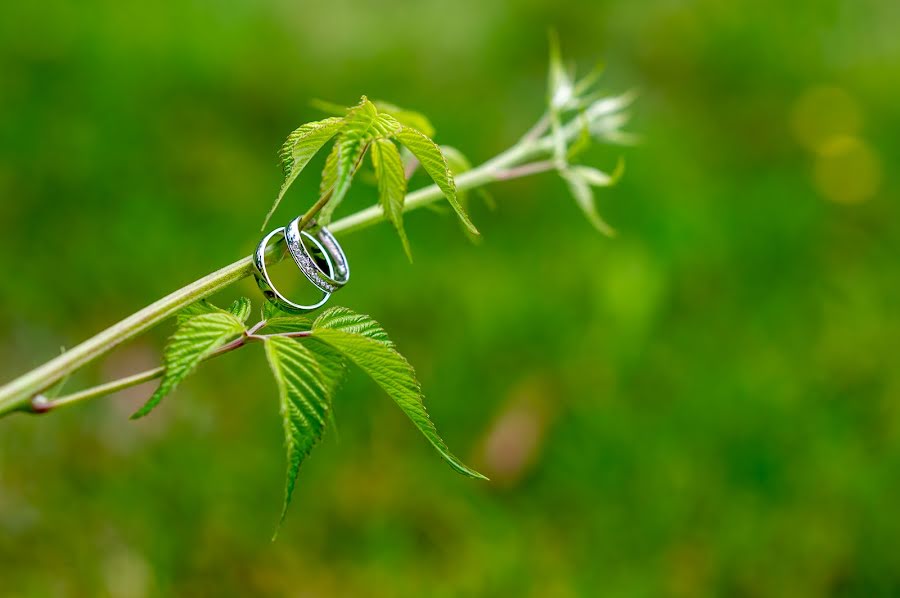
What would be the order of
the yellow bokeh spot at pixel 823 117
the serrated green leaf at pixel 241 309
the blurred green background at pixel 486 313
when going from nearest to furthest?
1. the serrated green leaf at pixel 241 309
2. the blurred green background at pixel 486 313
3. the yellow bokeh spot at pixel 823 117

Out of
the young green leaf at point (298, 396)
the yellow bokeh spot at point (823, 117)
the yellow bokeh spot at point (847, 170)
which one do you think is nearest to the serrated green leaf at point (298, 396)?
the young green leaf at point (298, 396)

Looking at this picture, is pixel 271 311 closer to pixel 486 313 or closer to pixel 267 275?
pixel 267 275

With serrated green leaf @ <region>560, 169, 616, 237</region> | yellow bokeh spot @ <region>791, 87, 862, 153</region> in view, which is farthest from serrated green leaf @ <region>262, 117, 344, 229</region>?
yellow bokeh spot @ <region>791, 87, 862, 153</region>

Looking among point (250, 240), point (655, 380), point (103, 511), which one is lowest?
point (103, 511)

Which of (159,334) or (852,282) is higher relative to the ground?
(852,282)

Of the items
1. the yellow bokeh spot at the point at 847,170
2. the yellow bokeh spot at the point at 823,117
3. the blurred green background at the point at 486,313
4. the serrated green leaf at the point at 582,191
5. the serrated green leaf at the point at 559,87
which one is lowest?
the blurred green background at the point at 486,313

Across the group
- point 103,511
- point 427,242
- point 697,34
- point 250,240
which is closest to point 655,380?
point 427,242

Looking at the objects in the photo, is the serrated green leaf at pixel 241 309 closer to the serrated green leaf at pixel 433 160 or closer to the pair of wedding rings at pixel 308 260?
the pair of wedding rings at pixel 308 260

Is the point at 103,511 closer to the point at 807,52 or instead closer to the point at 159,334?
the point at 159,334
